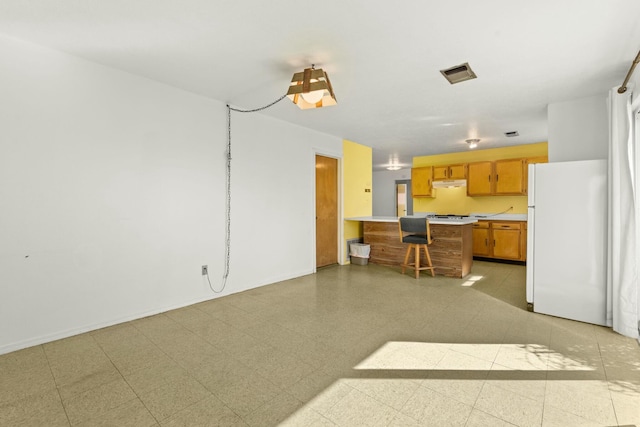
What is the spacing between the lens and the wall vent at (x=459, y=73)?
280cm

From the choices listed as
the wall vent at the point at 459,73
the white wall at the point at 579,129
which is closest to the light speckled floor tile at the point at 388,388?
the wall vent at the point at 459,73

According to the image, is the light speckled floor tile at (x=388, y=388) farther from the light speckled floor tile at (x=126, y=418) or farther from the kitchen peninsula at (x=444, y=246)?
the kitchen peninsula at (x=444, y=246)

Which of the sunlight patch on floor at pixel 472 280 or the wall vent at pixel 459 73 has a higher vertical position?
the wall vent at pixel 459 73

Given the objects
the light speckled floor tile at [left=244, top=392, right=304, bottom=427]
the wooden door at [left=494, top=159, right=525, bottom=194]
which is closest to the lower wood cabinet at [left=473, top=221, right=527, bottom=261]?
the wooden door at [left=494, top=159, right=525, bottom=194]

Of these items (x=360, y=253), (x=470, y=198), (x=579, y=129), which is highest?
(x=579, y=129)

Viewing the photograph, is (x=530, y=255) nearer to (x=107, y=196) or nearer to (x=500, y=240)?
(x=500, y=240)

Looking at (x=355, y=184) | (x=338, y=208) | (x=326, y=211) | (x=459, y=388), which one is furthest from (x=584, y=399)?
(x=355, y=184)

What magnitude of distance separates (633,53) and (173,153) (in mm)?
4368

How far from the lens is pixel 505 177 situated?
19.9ft

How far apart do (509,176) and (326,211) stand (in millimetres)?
3767

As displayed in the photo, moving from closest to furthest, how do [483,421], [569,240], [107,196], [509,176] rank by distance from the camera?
[483,421] < [107,196] < [569,240] < [509,176]

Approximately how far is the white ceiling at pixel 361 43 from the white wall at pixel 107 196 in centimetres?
32

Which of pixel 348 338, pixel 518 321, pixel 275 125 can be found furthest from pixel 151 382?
pixel 275 125

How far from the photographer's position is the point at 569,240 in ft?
10.0
